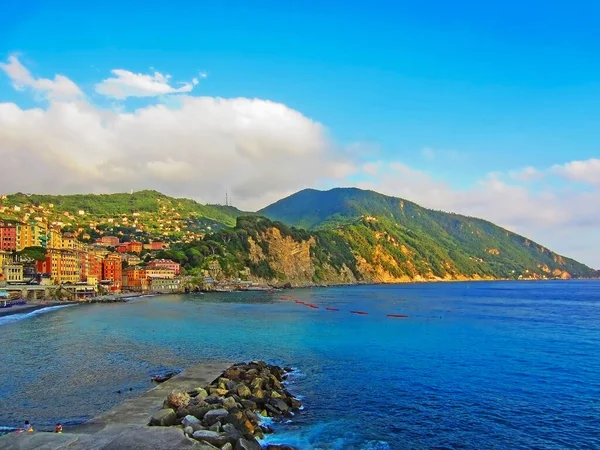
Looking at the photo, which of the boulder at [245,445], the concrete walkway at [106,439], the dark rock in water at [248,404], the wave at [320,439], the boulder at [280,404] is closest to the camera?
the concrete walkway at [106,439]

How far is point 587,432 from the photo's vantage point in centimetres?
2294

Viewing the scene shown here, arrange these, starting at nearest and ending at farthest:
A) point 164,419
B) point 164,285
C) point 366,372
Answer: point 164,419
point 366,372
point 164,285

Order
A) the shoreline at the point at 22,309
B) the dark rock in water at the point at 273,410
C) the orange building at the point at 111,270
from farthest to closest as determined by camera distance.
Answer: the orange building at the point at 111,270 < the shoreline at the point at 22,309 < the dark rock in water at the point at 273,410

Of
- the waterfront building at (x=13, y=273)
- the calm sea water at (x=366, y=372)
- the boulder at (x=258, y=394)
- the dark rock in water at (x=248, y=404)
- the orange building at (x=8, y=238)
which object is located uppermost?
the orange building at (x=8, y=238)

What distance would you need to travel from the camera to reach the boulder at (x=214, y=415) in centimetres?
2127

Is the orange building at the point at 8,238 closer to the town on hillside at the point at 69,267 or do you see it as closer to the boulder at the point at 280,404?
the town on hillside at the point at 69,267

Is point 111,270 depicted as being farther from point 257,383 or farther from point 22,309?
point 257,383

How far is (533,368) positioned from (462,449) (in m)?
18.8

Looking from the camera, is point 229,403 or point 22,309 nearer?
point 229,403

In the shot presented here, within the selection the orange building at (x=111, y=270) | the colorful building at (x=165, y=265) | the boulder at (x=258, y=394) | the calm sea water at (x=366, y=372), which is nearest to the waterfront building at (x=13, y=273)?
the orange building at (x=111, y=270)

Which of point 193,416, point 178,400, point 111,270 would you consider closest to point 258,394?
point 178,400

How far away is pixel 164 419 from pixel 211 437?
321 centimetres

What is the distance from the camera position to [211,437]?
1864 centimetres

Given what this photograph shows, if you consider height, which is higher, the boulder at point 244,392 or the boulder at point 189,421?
the boulder at point 189,421
